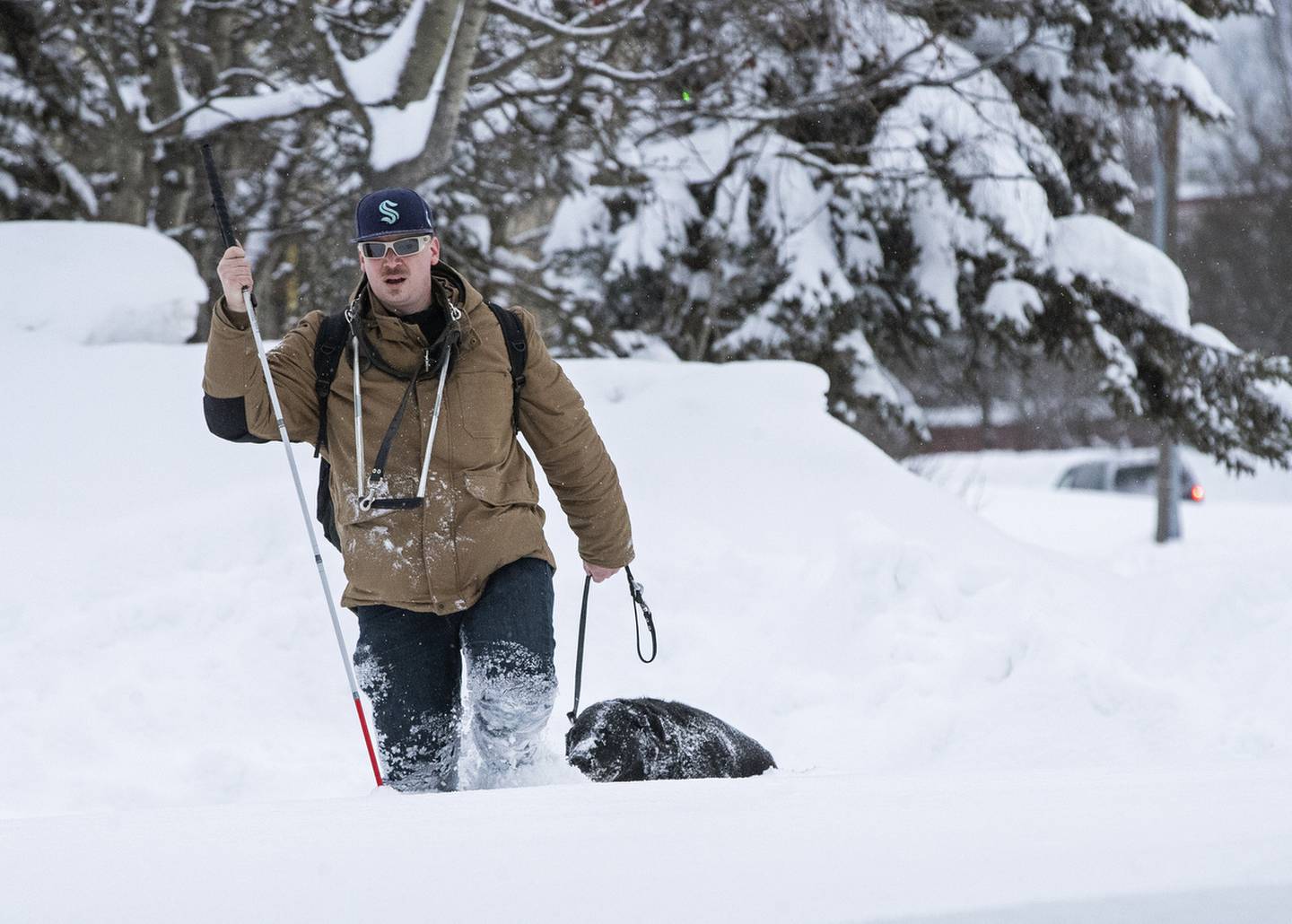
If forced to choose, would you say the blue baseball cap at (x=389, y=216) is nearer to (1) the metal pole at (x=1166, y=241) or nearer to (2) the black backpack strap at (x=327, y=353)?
(2) the black backpack strap at (x=327, y=353)

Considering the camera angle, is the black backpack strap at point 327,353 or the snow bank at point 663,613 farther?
the snow bank at point 663,613

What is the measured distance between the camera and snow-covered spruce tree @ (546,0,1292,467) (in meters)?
10.8

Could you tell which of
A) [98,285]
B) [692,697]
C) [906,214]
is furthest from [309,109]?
[692,697]

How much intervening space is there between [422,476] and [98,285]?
588 centimetres

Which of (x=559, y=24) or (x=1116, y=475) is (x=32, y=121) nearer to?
(x=559, y=24)

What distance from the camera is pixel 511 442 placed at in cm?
349

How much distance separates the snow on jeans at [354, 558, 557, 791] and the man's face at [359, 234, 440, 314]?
0.70 metres

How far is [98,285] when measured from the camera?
8.30 meters

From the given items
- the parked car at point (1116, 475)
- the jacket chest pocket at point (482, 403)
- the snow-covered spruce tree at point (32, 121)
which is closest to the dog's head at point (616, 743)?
the jacket chest pocket at point (482, 403)

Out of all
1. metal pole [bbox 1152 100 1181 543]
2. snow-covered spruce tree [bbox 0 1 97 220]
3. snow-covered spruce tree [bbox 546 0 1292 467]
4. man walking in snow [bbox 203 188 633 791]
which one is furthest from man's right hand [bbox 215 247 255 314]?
metal pole [bbox 1152 100 1181 543]

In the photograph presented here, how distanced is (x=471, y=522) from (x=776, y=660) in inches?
130

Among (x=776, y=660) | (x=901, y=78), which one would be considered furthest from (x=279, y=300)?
(x=776, y=660)

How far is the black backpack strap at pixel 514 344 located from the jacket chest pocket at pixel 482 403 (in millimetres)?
51

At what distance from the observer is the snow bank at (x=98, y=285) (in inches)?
321
